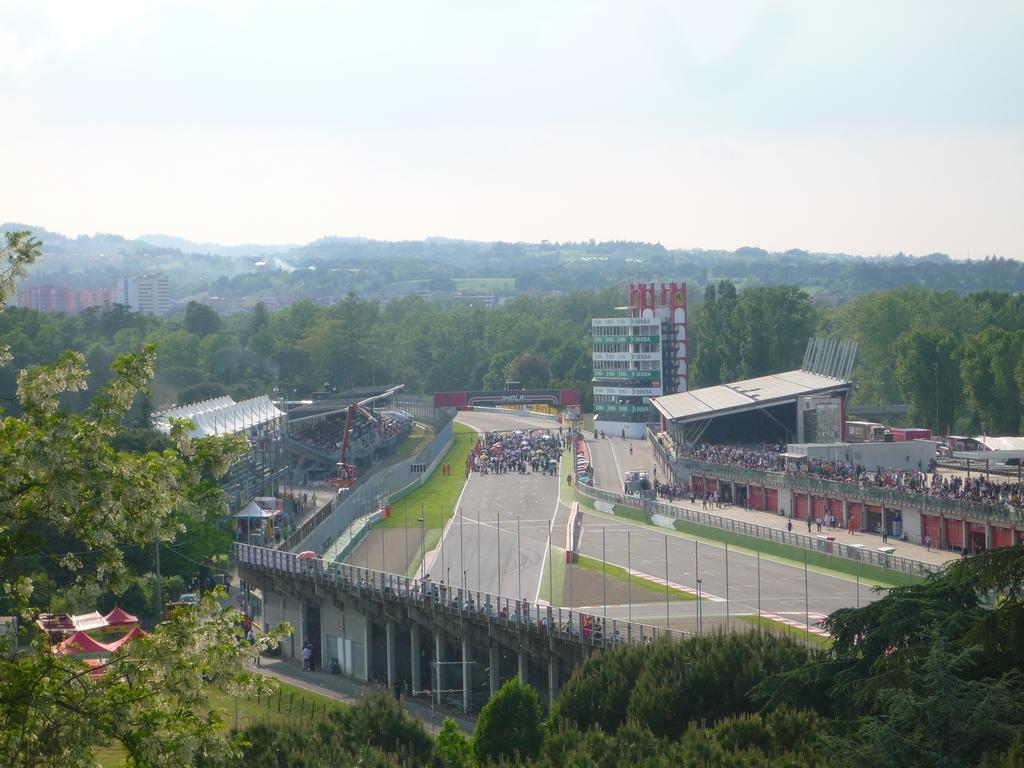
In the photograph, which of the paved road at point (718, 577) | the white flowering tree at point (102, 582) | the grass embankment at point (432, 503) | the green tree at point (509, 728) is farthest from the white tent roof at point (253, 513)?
the white flowering tree at point (102, 582)

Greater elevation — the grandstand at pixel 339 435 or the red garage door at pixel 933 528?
the red garage door at pixel 933 528

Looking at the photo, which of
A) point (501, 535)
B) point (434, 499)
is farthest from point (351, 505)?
point (434, 499)

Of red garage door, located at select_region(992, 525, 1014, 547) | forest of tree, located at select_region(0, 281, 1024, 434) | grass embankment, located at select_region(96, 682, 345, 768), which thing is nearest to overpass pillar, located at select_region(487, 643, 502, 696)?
grass embankment, located at select_region(96, 682, 345, 768)

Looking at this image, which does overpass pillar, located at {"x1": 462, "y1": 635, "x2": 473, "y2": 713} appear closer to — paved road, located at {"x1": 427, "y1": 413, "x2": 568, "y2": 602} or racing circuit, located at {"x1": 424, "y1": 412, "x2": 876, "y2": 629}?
paved road, located at {"x1": 427, "y1": 413, "x2": 568, "y2": 602}

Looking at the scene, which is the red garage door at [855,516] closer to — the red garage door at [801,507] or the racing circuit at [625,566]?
the red garage door at [801,507]

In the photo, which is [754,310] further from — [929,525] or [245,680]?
[245,680]

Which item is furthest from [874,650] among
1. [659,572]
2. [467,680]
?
[659,572]

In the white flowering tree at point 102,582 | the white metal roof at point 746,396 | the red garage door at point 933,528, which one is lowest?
the red garage door at point 933,528

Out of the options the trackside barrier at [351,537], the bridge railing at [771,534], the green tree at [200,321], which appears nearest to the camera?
the bridge railing at [771,534]
